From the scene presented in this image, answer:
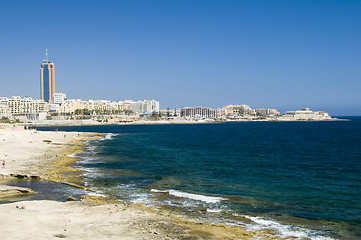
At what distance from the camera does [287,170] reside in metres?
36.4

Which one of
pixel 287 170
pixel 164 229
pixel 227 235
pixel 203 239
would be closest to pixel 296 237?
pixel 227 235

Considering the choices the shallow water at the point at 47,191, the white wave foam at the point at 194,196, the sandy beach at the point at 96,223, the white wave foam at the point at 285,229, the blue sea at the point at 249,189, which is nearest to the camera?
the sandy beach at the point at 96,223

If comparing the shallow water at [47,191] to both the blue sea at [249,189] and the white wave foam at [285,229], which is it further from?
the white wave foam at [285,229]

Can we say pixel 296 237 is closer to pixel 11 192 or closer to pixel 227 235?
pixel 227 235

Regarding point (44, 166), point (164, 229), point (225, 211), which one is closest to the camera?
point (164, 229)

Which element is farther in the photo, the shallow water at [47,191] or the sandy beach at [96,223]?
the shallow water at [47,191]

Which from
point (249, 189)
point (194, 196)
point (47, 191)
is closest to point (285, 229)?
point (194, 196)

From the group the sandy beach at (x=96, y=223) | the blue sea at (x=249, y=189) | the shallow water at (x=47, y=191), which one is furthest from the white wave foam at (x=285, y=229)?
the shallow water at (x=47, y=191)

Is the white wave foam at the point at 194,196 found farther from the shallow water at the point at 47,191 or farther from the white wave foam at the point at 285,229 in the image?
the shallow water at the point at 47,191

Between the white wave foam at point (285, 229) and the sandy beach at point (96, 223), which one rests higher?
the sandy beach at point (96, 223)

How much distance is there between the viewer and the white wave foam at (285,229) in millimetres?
15803

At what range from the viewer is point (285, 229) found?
16.8 metres

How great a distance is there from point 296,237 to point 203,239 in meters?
4.50

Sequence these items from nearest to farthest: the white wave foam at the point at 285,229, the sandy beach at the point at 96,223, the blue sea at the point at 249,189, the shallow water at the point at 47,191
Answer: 1. the sandy beach at the point at 96,223
2. the white wave foam at the point at 285,229
3. the blue sea at the point at 249,189
4. the shallow water at the point at 47,191
